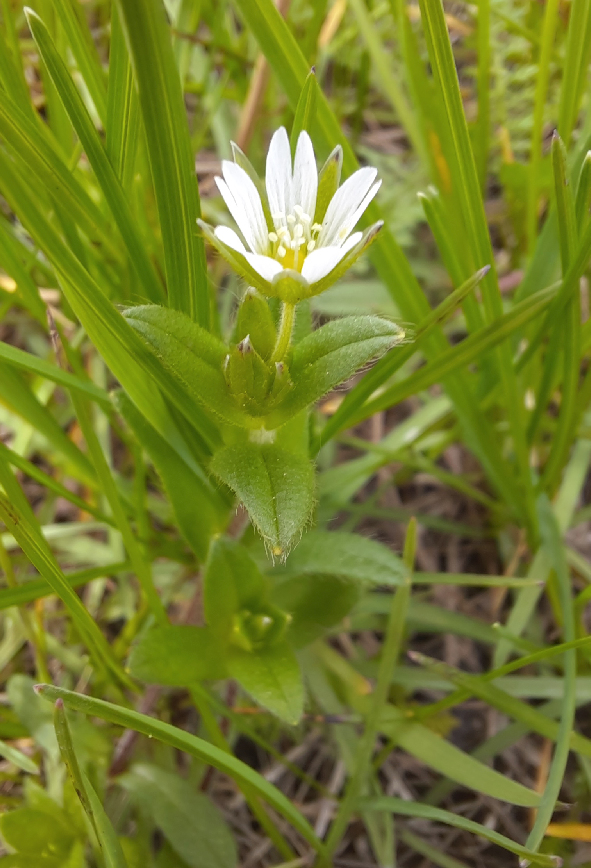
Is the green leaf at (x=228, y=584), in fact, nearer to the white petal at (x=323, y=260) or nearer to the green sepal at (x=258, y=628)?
the green sepal at (x=258, y=628)

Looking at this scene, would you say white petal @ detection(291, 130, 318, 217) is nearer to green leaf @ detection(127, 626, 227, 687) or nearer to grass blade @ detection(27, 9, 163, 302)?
grass blade @ detection(27, 9, 163, 302)

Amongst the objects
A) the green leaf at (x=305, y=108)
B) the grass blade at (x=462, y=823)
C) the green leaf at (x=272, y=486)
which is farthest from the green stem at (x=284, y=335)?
the grass blade at (x=462, y=823)

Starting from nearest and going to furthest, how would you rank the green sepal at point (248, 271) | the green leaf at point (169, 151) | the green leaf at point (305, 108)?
1. the green leaf at point (169, 151)
2. the green sepal at point (248, 271)
3. the green leaf at point (305, 108)

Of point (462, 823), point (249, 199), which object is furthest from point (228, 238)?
point (462, 823)

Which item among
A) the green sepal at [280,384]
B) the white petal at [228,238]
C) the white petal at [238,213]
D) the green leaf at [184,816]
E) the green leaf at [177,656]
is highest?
the white petal at [238,213]

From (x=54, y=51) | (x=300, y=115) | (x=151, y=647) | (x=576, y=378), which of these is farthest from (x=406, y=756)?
(x=54, y=51)

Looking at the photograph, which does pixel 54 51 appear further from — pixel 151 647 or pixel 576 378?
pixel 576 378

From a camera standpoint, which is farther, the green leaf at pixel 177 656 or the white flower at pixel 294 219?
the green leaf at pixel 177 656
